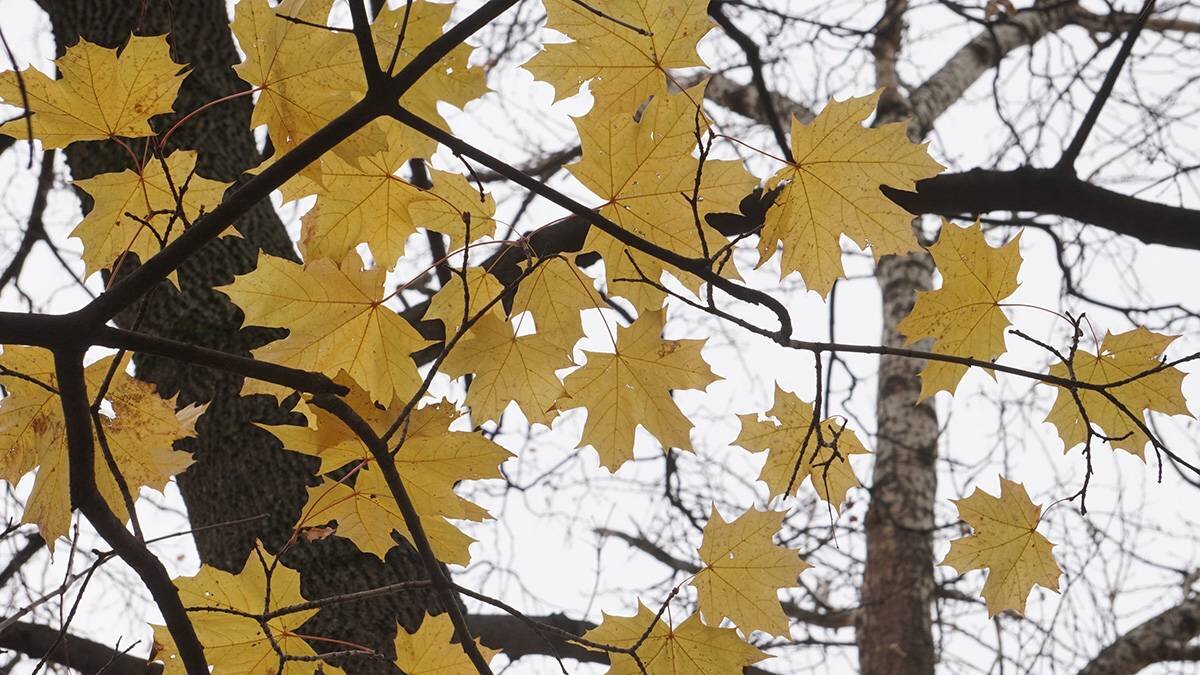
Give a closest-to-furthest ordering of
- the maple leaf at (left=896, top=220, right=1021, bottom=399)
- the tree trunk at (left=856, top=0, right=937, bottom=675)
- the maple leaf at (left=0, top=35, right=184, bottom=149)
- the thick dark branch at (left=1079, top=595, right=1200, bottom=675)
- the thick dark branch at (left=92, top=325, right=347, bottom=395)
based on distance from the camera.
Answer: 1. the thick dark branch at (left=92, top=325, right=347, bottom=395)
2. the maple leaf at (left=0, top=35, right=184, bottom=149)
3. the maple leaf at (left=896, top=220, right=1021, bottom=399)
4. the thick dark branch at (left=1079, top=595, right=1200, bottom=675)
5. the tree trunk at (left=856, top=0, right=937, bottom=675)

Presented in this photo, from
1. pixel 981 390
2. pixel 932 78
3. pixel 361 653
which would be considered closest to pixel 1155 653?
pixel 981 390

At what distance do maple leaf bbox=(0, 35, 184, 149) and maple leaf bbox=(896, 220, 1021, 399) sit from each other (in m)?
1.14

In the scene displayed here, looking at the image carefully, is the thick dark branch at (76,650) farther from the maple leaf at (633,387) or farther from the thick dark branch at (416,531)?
the thick dark branch at (416,531)

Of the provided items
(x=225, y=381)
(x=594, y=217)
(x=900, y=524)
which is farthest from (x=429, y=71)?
(x=900, y=524)

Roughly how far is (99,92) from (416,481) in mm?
642

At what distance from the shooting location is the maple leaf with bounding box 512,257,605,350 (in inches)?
56.9

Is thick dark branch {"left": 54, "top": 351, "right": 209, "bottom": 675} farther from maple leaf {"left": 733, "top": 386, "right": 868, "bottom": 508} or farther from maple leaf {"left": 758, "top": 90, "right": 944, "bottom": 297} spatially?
maple leaf {"left": 733, "top": 386, "right": 868, "bottom": 508}

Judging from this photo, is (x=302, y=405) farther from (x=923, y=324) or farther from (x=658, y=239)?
(x=923, y=324)

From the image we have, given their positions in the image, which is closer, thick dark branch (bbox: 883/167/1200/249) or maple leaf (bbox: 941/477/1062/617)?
maple leaf (bbox: 941/477/1062/617)

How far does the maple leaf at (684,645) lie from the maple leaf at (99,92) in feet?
3.07

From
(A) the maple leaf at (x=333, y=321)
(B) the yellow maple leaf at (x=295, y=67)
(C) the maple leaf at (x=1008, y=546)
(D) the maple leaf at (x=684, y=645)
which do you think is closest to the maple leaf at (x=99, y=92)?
(B) the yellow maple leaf at (x=295, y=67)

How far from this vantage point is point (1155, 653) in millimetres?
3578

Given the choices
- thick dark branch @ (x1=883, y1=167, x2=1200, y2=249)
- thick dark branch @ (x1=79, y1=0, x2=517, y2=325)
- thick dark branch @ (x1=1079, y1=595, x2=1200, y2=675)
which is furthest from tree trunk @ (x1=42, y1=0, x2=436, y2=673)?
thick dark branch @ (x1=1079, y1=595, x2=1200, y2=675)

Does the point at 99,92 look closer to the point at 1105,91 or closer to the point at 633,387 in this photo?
the point at 633,387
